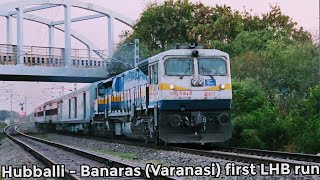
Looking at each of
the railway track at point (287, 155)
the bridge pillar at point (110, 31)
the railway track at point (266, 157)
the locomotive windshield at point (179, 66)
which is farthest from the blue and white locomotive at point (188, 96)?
the bridge pillar at point (110, 31)

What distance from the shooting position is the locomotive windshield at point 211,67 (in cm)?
1798

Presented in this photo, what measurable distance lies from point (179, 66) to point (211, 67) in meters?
1.06

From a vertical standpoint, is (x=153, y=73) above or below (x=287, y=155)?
Answer: above

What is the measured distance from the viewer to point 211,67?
59.4 ft

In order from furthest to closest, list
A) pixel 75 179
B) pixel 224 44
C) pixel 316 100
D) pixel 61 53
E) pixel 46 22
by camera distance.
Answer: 1. pixel 46 22
2. pixel 61 53
3. pixel 224 44
4. pixel 316 100
5. pixel 75 179

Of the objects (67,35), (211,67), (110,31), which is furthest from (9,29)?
(211,67)

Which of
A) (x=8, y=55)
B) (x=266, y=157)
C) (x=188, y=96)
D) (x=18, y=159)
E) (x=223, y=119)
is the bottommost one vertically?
(x=18, y=159)

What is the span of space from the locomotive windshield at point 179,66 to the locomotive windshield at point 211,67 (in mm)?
354

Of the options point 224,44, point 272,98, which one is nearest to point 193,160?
point 272,98

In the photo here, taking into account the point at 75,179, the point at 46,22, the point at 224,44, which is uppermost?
the point at 46,22

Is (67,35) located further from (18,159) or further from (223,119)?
(223,119)

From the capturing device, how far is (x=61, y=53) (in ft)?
181

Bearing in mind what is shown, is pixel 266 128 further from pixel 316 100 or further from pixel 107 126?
pixel 107 126

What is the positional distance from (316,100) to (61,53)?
39.5 metres
